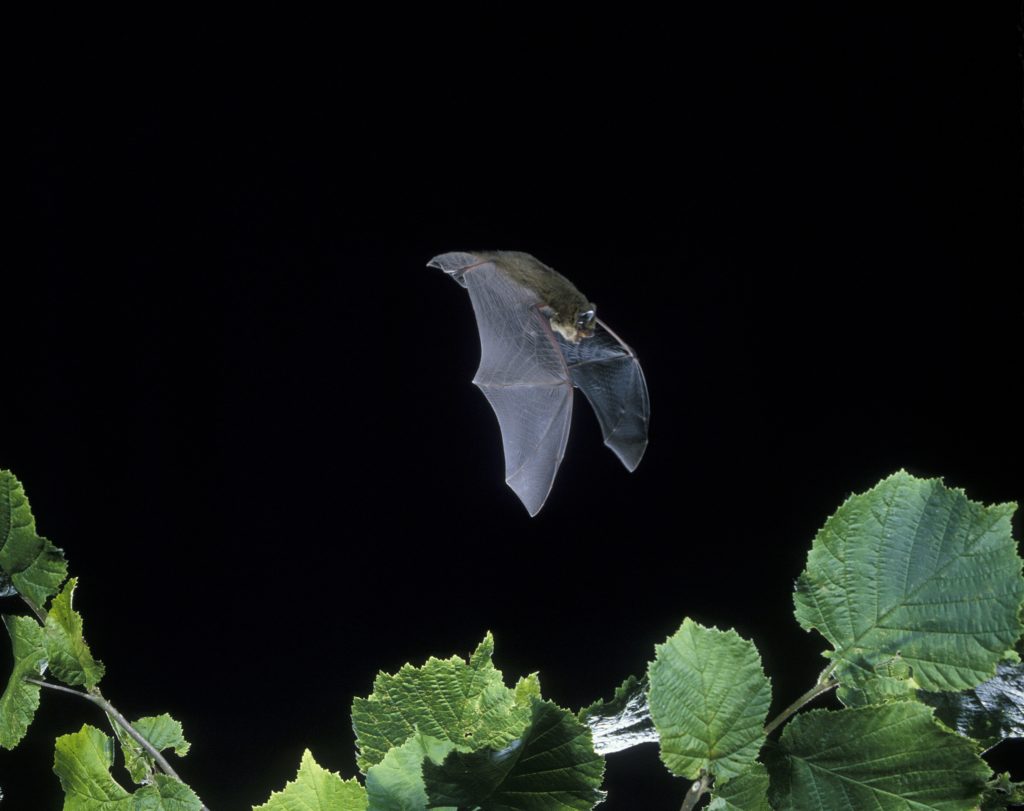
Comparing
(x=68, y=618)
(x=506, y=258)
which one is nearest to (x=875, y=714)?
(x=68, y=618)

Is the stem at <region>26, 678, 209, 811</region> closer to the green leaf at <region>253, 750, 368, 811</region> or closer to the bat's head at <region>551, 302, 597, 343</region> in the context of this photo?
the green leaf at <region>253, 750, 368, 811</region>

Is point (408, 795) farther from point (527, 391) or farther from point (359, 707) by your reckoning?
point (527, 391)

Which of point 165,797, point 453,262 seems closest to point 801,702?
point 165,797

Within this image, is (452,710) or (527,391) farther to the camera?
(527,391)

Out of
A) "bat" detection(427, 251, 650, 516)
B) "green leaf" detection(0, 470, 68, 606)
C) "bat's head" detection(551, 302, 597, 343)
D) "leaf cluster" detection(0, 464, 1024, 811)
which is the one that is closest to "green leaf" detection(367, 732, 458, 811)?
"leaf cluster" detection(0, 464, 1024, 811)

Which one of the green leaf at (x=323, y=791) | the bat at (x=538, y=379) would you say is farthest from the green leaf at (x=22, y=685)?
the bat at (x=538, y=379)
